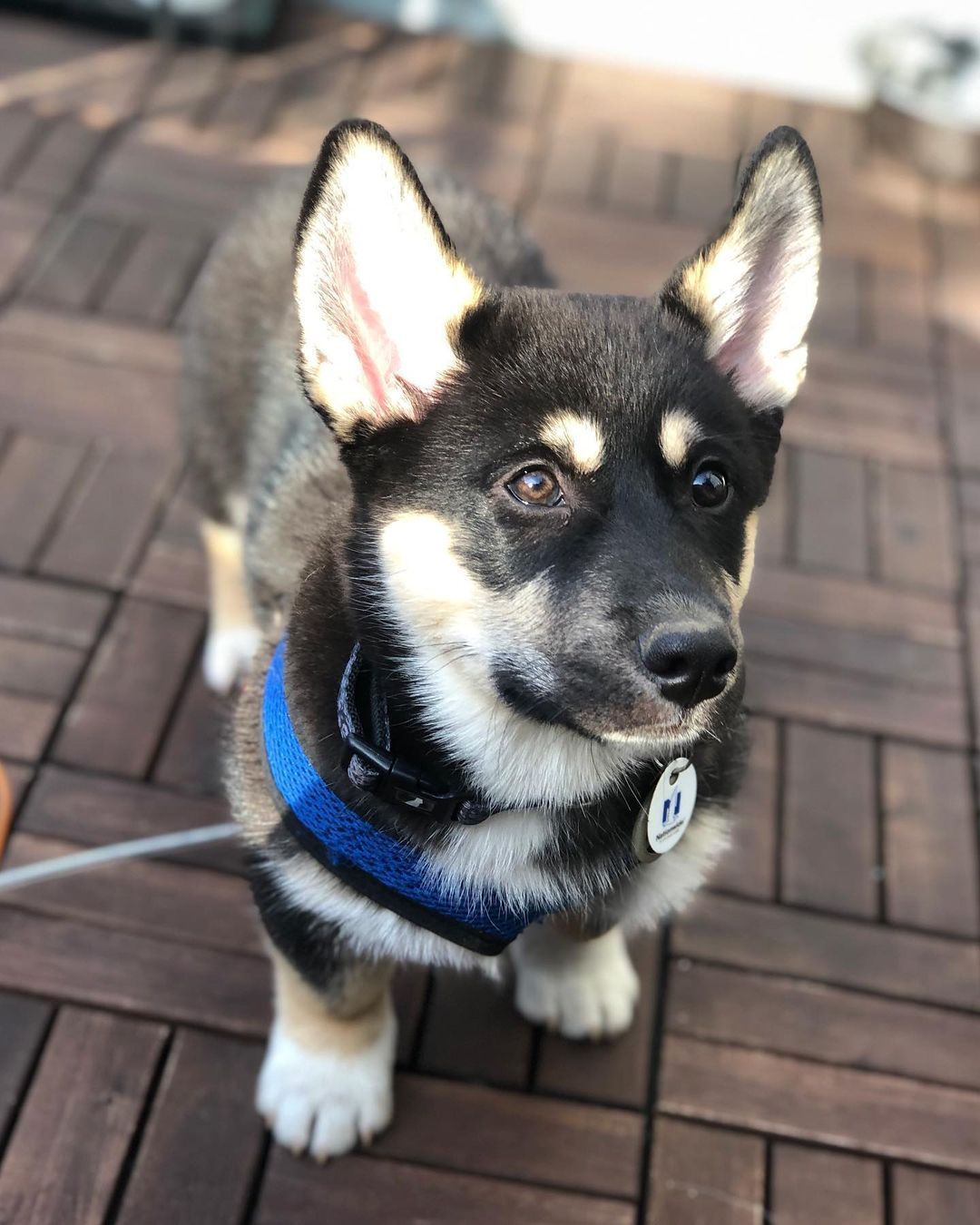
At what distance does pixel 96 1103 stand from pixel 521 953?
2.51 feet

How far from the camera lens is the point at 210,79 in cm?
435

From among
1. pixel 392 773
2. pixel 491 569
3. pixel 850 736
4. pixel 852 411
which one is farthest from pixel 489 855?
pixel 852 411

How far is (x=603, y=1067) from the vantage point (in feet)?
7.44

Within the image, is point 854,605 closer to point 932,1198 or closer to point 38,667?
point 932,1198

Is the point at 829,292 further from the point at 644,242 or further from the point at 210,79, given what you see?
the point at 210,79

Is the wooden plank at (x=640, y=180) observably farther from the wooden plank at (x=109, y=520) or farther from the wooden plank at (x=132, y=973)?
the wooden plank at (x=132, y=973)

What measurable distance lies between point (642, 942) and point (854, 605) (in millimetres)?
1078

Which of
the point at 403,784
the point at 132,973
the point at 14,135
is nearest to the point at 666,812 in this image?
the point at 403,784

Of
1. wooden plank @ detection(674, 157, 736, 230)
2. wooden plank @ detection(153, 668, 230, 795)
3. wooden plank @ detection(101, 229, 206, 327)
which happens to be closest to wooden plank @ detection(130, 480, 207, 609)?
wooden plank @ detection(153, 668, 230, 795)

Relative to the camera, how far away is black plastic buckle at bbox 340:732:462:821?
165 cm

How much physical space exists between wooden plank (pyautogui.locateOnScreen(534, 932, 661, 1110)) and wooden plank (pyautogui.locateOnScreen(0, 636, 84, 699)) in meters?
1.26

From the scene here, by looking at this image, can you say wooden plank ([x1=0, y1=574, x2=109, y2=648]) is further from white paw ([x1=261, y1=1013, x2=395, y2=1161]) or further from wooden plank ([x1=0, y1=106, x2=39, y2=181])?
wooden plank ([x1=0, y1=106, x2=39, y2=181])

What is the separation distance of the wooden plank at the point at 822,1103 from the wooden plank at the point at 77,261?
8.32 feet

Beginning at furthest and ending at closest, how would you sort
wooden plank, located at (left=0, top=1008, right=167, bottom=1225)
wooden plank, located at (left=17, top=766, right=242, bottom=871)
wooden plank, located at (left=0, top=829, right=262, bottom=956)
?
wooden plank, located at (left=17, top=766, right=242, bottom=871)
wooden plank, located at (left=0, top=829, right=262, bottom=956)
wooden plank, located at (left=0, top=1008, right=167, bottom=1225)
